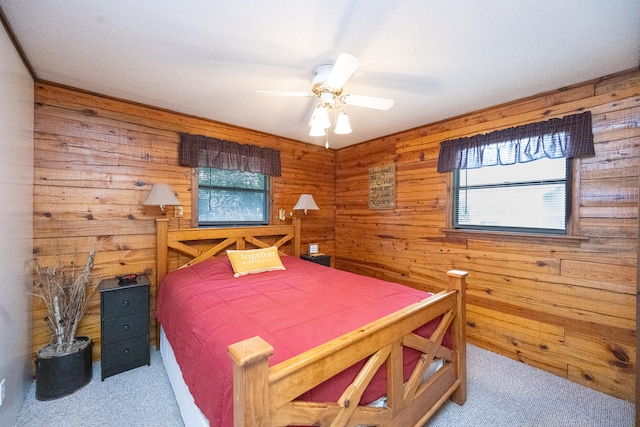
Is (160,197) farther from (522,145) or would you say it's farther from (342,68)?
(522,145)

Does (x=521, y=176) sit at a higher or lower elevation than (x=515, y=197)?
higher

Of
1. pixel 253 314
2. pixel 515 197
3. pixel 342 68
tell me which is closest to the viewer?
pixel 342 68

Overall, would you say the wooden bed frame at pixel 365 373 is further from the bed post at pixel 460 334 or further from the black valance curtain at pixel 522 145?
the black valance curtain at pixel 522 145

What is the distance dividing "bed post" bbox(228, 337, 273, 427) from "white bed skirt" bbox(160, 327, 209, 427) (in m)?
0.66

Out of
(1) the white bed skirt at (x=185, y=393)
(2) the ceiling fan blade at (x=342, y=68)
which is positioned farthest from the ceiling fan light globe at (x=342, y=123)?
(1) the white bed skirt at (x=185, y=393)

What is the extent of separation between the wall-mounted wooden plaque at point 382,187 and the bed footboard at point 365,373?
1.79m

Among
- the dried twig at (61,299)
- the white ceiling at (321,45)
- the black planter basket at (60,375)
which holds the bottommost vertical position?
the black planter basket at (60,375)

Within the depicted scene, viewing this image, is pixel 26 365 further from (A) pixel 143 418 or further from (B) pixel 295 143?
(B) pixel 295 143

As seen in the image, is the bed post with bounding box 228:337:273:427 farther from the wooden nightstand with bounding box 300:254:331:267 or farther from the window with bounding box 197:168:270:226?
the wooden nightstand with bounding box 300:254:331:267

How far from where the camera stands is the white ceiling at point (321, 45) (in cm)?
141

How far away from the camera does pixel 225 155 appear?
315 centimetres

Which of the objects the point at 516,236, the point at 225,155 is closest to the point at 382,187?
the point at 516,236

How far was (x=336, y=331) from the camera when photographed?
1.41m

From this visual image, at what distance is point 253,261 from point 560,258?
2.84m
